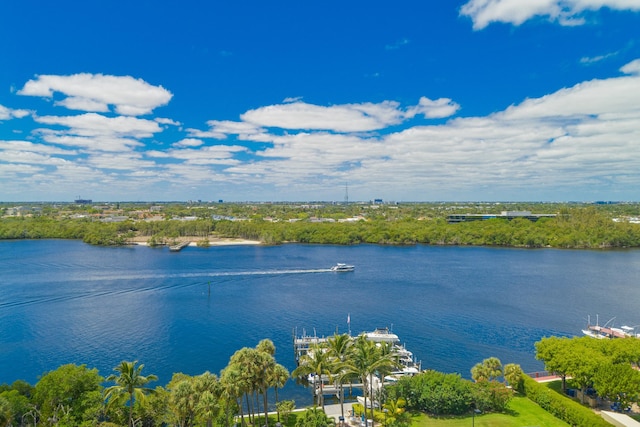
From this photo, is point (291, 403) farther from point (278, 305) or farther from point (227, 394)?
point (278, 305)

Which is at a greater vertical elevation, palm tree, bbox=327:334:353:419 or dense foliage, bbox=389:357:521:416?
palm tree, bbox=327:334:353:419

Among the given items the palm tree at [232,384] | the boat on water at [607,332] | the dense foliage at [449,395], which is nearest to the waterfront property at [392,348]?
the dense foliage at [449,395]

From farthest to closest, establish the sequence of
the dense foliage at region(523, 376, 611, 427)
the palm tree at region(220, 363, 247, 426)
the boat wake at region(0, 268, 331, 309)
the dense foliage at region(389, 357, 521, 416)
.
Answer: the boat wake at region(0, 268, 331, 309) → the dense foliage at region(389, 357, 521, 416) → the dense foliage at region(523, 376, 611, 427) → the palm tree at region(220, 363, 247, 426)

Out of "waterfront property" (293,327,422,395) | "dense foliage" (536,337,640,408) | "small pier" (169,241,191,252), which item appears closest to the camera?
"dense foliage" (536,337,640,408)

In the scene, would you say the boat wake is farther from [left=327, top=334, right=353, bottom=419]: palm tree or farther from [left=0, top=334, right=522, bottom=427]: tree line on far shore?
[left=327, top=334, right=353, bottom=419]: palm tree

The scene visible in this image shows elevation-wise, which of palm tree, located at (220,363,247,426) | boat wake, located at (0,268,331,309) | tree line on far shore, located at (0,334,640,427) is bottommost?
boat wake, located at (0,268,331,309)

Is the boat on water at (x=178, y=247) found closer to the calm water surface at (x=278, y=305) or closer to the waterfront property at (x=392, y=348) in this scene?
the calm water surface at (x=278, y=305)

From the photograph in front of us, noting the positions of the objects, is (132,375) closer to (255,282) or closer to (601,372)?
(601,372)

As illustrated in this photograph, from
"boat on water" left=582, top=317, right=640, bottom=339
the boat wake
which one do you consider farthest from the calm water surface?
"boat on water" left=582, top=317, right=640, bottom=339

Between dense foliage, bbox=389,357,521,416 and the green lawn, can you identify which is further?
dense foliage, bbox=389,357,521,416
